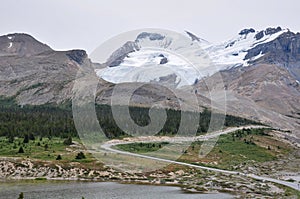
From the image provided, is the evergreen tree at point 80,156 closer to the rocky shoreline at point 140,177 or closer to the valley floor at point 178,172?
the valley floor at point 178,172

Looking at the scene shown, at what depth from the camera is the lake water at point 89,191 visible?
58.4 m

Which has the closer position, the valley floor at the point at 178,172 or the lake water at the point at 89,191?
the lake water at the point at 89,191

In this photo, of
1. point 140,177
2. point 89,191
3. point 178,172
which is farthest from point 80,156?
point 89,191

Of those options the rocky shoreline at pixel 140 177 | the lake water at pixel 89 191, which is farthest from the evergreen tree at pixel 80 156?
the lake water at pixel 89 191

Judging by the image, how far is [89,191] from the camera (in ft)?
205

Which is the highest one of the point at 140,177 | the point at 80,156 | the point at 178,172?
the point at 80,156

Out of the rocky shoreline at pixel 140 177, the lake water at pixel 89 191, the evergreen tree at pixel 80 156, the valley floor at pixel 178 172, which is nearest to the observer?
the lake water at pixel 89 191

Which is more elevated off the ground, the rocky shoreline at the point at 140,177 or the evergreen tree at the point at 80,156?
the evergreen tree at the point at 80,156

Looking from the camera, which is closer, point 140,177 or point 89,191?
point 89,191

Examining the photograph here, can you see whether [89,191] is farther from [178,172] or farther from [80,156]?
[80,156]

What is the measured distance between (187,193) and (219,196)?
4.87 metres

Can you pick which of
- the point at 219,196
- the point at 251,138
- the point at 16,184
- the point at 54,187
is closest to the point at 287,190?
the point at 219,196

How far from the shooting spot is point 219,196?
6356 cm

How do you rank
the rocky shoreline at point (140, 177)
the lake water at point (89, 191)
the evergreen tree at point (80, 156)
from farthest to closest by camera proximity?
1. the evergreen tree at point (80, 156)
2. the rocky shoreline at point (140, 177)
3. the lake water at point (89, 191)
